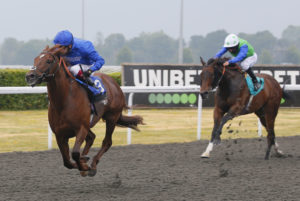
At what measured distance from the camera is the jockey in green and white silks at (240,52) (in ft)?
22.6

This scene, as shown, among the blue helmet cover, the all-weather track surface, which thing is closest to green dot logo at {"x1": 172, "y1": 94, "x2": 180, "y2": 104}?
the all-weather track surface

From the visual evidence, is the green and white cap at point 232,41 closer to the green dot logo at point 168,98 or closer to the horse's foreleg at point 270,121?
the horse's foreleg at point 270,121

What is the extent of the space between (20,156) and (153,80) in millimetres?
7158

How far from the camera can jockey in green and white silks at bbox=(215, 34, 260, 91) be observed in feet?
22.6

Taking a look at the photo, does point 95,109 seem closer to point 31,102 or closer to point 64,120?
point 64,120

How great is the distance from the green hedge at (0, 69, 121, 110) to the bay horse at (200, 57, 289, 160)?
21.2 ft

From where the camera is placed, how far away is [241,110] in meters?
6.98

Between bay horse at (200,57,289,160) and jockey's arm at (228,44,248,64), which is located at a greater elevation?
jockey's arm at (228,44,248,64)

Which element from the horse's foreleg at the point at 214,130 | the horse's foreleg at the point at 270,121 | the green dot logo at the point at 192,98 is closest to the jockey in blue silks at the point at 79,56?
the horse's foreleg at the point at 214,130

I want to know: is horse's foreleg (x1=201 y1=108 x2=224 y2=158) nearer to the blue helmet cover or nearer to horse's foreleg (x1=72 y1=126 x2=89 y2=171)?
horse's foreleg (x1=72 y1=126 x2=89 y2=171)

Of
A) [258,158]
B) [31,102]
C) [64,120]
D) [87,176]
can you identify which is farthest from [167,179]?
[31,102]

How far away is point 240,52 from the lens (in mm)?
6910

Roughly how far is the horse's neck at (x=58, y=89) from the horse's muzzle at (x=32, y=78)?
307 millimetres

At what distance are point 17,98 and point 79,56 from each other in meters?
7.68
